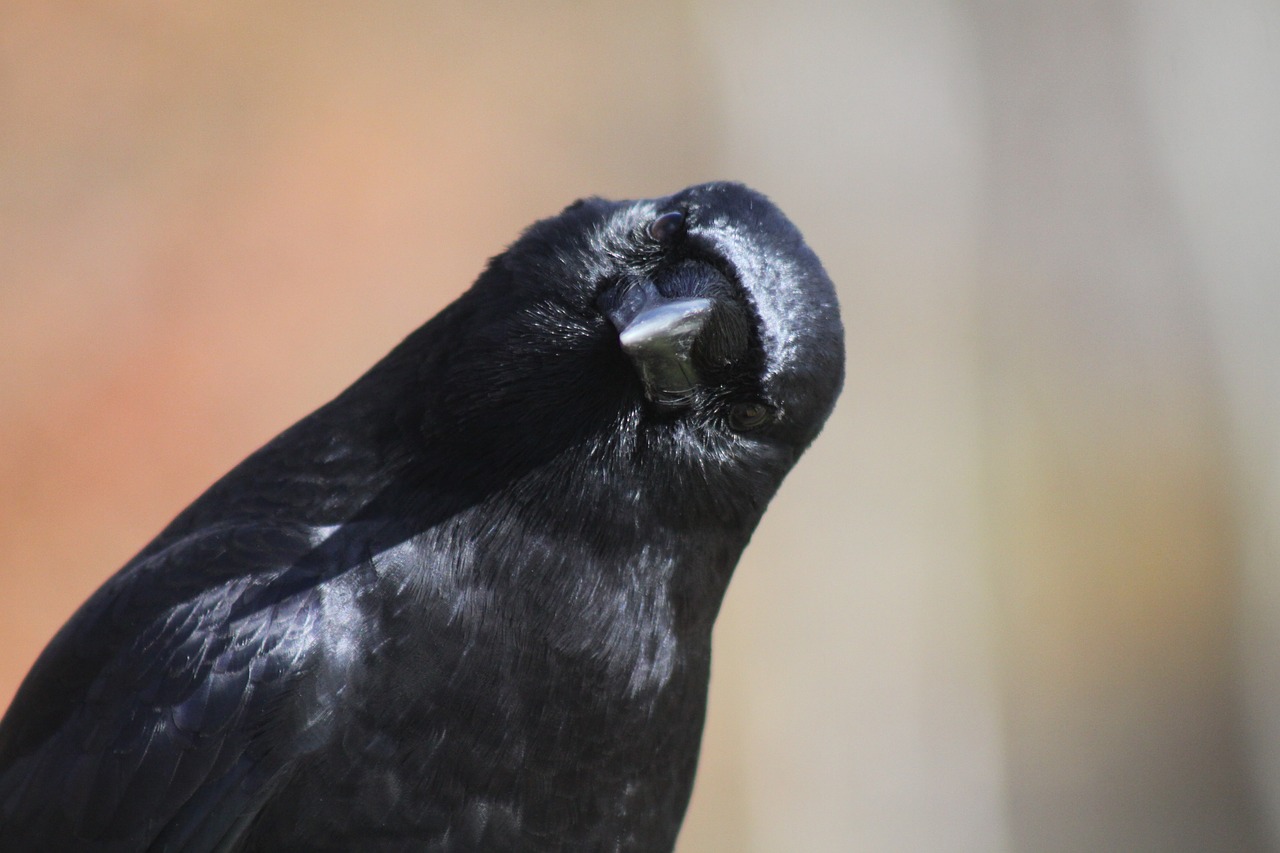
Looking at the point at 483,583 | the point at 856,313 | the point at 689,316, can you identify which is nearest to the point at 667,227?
the point at 689,316

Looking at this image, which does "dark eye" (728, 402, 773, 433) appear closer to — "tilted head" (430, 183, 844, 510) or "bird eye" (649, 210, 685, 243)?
"tilted head" (430, 183, 844, 510)

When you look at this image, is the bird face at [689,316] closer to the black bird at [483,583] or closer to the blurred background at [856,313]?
the black bird at [483,583]

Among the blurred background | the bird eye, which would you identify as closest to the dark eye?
the bird eye

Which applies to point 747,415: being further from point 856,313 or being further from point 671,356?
point 856,313

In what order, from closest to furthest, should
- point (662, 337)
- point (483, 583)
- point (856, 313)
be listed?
1. point (662, 337)
2. point (483, 583)
3. point (856, 313)

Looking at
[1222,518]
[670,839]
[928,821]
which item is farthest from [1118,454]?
[670,839]

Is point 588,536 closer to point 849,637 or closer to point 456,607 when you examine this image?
point 456,607
